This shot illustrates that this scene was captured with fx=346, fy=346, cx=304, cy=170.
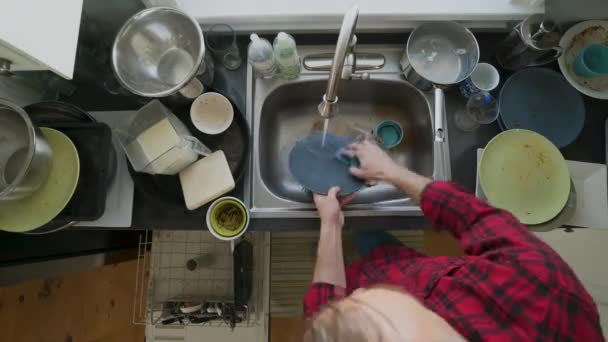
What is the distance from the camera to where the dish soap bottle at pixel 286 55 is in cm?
93

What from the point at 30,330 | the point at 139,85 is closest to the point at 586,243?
the point at 139,85

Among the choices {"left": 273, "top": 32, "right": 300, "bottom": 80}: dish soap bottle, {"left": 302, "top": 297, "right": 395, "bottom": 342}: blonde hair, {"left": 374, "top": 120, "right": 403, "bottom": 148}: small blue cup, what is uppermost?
{"left": 273, "top": 32, "right": 300, "bottom": 80}: dish soap bottle

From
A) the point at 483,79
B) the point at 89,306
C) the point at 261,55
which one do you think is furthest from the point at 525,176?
the point at 89,306

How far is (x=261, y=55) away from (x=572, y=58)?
0.94 metres

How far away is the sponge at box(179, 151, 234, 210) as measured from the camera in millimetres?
952

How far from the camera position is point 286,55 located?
962mm

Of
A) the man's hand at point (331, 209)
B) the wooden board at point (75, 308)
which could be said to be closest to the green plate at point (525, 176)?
the man's hand at point (331, 209)

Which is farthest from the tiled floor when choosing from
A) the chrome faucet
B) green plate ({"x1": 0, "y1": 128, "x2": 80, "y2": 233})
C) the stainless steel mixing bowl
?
the chrome faucet

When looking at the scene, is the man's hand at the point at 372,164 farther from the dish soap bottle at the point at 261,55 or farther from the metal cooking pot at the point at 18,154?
the metal cooking pot at the point at 18,154

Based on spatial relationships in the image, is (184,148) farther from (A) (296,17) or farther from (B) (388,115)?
(B) (388,115)

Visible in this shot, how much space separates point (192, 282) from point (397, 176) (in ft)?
3.08

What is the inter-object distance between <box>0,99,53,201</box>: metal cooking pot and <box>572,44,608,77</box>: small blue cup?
4.81 ft

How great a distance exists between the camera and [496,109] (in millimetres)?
1031

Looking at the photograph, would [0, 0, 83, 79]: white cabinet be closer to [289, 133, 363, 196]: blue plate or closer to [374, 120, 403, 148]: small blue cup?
[289, 133, 363, 196]: blue plate
